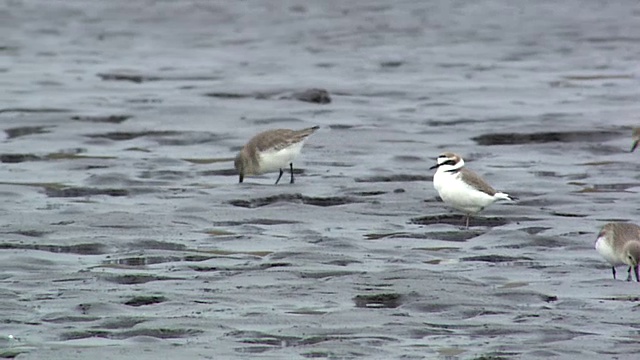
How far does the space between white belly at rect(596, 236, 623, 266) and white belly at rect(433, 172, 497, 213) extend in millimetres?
2260

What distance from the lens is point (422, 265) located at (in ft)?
40.2

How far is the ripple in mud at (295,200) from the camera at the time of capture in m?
15.3

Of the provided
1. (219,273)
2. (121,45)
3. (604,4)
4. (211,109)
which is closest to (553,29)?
(604,4)

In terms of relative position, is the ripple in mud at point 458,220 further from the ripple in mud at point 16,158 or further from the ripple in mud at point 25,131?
the ripple in mud at point 25,131

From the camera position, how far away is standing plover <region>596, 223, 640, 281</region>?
37.6 ft

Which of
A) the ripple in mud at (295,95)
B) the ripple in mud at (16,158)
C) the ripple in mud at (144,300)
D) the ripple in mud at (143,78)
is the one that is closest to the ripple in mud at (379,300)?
the ripple in mud at (144,300)

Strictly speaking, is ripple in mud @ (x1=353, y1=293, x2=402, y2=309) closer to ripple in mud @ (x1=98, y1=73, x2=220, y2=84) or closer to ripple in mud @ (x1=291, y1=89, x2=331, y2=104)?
ripple in mud @ (x1=291, y1=89, x2=331, y2=104)

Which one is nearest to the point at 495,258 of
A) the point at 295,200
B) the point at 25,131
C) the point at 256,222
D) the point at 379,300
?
the point at 379,300

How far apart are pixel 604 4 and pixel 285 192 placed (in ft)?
63.3

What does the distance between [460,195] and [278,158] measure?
3026 millimetres

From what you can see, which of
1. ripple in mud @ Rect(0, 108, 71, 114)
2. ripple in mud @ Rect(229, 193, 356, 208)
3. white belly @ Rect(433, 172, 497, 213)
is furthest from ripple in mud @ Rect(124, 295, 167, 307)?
ripple in mud @ Rect(0, 108, 71, 114)

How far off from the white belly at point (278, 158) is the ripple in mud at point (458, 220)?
2.36 meters

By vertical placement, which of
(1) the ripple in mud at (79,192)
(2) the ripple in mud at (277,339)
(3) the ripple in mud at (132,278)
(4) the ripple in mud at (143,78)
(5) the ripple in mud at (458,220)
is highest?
(4) the ripple in mud at (143,78)

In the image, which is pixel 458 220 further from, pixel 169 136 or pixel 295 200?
pixel 169 136
